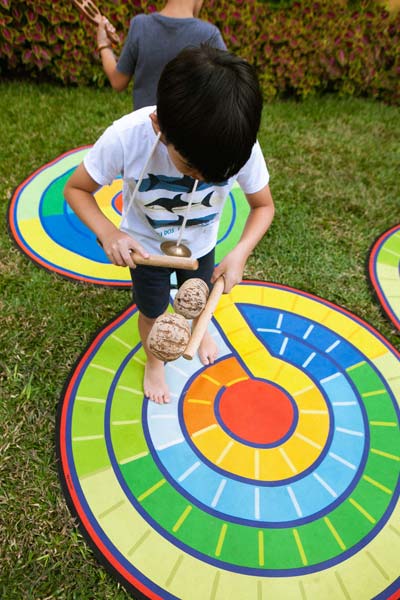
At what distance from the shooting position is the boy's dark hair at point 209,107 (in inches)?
31.6

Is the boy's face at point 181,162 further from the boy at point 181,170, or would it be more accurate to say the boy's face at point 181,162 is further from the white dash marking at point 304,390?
the white dash marking at point 304,390

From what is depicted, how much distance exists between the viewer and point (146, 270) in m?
1.32

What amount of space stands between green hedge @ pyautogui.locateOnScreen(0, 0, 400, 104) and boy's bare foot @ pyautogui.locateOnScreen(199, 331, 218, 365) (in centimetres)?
251

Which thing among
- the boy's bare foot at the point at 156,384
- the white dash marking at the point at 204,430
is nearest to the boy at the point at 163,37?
the boy's bare foot at the point at 156,384

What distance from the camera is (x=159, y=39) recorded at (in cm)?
180

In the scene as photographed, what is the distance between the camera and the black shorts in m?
1.33

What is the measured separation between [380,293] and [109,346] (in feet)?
3.81

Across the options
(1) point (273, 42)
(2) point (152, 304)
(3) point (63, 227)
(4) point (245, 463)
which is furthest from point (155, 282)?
(1) point (273, 42)

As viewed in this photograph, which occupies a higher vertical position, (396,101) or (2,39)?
(396,101)

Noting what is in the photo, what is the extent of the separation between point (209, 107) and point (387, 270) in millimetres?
1595

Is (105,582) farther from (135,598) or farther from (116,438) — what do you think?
(116,438)

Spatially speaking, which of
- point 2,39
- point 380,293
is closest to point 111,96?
point 2,39

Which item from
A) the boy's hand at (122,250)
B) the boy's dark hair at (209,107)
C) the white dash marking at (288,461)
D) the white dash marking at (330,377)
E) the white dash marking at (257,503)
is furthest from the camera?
the white dash marking at (330,377)

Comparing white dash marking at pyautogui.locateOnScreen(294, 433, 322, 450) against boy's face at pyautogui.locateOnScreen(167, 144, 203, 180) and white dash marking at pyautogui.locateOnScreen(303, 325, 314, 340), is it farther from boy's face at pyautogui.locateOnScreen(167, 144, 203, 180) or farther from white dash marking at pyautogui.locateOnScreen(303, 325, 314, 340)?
boy's face at pyautogui.locateOnScreen(167, 144, 203, 180)
